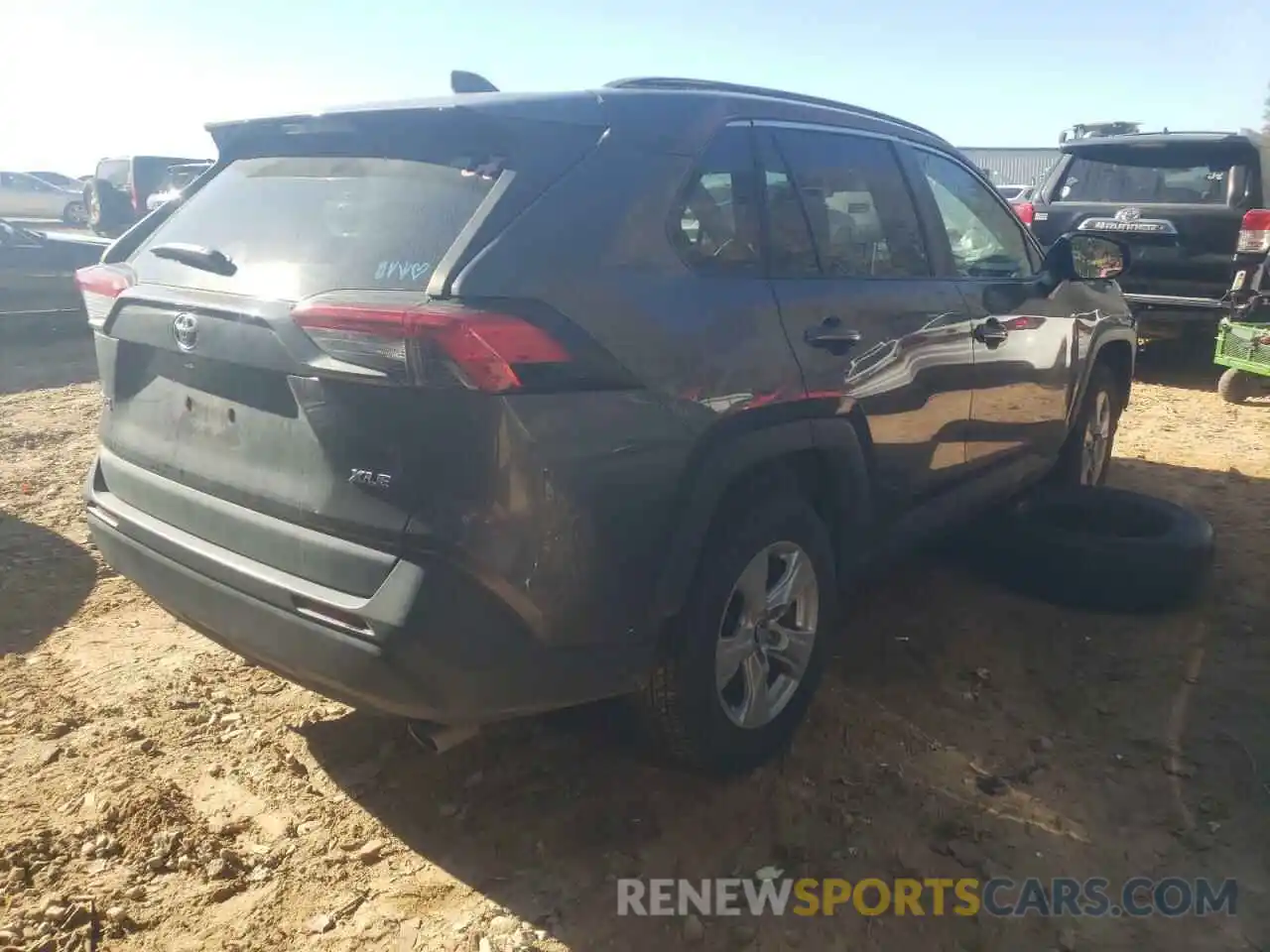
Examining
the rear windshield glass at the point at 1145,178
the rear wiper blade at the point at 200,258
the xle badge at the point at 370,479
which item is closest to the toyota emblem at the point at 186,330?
the rear wiper blade at the point at 200,258

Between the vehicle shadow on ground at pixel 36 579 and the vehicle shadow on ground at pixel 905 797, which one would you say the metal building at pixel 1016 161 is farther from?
the vehicle shadow on ground at pixel 36 579

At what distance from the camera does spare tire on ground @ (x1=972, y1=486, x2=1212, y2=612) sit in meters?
3.97

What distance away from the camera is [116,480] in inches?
108

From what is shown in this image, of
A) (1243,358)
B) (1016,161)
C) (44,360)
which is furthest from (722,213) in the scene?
(1016,161)

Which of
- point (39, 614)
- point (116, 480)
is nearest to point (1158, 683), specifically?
point (116, 480)

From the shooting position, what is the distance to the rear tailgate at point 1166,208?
26.5 feet

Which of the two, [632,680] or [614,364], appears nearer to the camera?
[614,364]

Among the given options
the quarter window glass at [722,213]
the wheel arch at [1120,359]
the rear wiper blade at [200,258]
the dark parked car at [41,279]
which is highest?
the quarter window glass at [722,213]

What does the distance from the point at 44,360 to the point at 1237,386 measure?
10670mm

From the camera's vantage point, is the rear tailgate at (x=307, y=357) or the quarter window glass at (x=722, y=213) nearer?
the rear tailgate at (x=307, y=357)

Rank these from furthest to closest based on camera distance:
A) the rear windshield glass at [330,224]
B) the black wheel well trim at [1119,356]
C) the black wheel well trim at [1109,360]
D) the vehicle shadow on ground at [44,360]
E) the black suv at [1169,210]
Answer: the vehicle shadow on ground at [44,360] < the black suv at [1169,210] < the black wheel well trim at [1119,356] < the black wheel well trim at [1109,360] < the rear windshield glass at [330,224]

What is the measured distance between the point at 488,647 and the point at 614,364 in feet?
2.20

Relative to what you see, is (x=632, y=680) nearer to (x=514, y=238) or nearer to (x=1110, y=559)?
(x=514, y=238)

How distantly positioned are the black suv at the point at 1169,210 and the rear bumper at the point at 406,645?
7.58 metres
